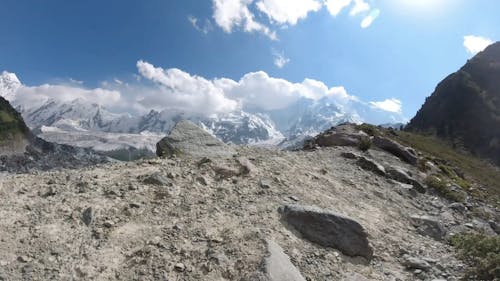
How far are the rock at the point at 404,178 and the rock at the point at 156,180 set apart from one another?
49.2 feet

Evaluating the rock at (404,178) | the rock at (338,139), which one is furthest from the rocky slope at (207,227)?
the rock at (338,139)

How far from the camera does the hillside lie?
6383 inches

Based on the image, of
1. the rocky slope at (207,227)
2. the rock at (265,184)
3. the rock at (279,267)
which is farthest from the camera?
the rock at (265,184)

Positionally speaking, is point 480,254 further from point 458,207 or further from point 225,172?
point 458,207

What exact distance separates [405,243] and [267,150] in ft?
34.7

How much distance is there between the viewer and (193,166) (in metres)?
17.0

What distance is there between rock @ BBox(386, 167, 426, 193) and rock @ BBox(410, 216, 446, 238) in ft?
22.2

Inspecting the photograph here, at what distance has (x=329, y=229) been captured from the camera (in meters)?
13.3

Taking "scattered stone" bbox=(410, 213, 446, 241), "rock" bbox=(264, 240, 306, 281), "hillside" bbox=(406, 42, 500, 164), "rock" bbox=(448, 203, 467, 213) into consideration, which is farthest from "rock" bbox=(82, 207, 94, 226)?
"hillside" bbox=(406, 42, 500, 164)

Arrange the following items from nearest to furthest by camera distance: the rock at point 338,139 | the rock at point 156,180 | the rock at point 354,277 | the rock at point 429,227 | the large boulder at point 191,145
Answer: the rock at point 354,277, the rock at point 156,180, the rock at point 429,227, the large boulder at point 191,145, the rock at point 338,139

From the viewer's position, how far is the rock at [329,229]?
42.9 ft

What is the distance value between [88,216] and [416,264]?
10.1 meters

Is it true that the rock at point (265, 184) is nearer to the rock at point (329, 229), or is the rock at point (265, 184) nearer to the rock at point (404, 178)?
the rock at point (329, 229)

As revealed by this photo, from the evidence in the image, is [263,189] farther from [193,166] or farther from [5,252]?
[5,252]
